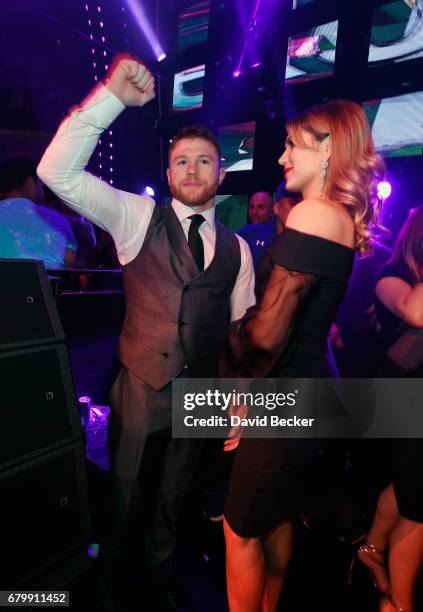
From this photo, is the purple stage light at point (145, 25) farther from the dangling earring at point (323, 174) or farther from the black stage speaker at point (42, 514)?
the black stage speaker at point (42, 514)

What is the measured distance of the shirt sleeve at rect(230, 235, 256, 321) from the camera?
5.91 feet

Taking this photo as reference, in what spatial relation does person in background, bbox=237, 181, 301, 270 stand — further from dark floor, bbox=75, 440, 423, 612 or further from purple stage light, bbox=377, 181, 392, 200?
dark floor, bbox=75, 440, 423, 612

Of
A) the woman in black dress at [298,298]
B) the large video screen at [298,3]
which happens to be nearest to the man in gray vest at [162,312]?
the woman in black dress at [298,298]

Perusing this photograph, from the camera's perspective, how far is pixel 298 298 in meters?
1.06

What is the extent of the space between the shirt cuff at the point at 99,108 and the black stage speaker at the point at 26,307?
0.58 metres

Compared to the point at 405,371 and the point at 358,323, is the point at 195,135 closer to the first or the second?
the point at 405,371

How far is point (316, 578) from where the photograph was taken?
6.20ft

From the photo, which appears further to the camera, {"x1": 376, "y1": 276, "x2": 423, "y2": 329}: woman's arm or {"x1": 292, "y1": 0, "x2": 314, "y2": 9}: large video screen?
{"x1": 292, "y1": 0, "x2": 314, "y2": 9}: large video screen

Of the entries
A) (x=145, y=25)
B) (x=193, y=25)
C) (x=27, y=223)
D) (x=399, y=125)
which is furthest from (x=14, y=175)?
(x=145, y=25)

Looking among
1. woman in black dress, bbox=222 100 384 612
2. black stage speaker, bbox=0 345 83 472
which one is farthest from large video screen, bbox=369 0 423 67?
black stage speaker, bbox=0 345 83 472

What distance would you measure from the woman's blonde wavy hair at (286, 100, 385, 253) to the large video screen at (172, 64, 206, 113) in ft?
19.3

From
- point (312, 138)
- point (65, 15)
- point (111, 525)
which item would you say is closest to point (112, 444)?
point (111, 525)

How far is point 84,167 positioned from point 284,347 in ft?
3.28

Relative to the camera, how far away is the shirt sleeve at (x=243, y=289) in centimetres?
180
